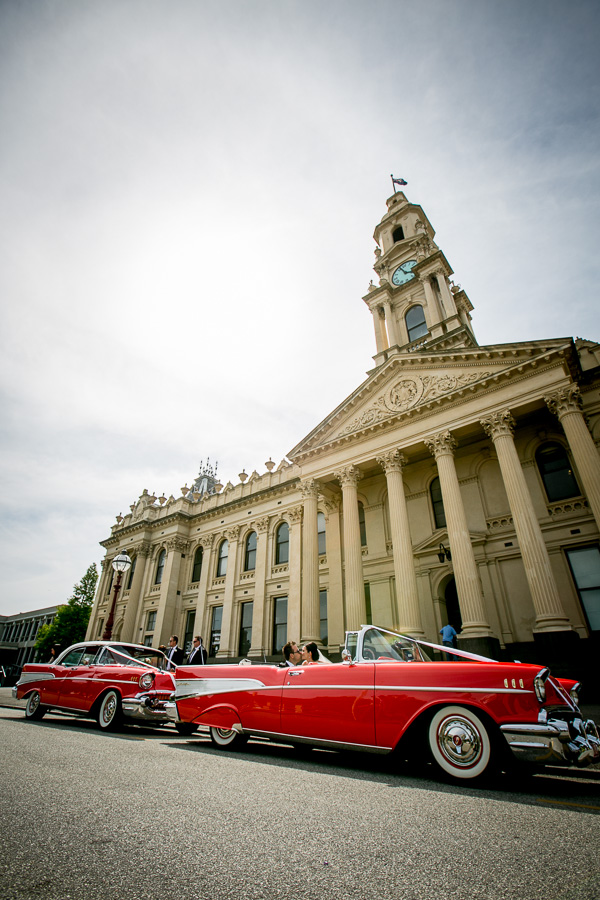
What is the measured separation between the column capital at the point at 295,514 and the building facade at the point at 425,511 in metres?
0.11

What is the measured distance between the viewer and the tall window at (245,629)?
23.1m

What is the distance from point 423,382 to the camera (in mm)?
17406

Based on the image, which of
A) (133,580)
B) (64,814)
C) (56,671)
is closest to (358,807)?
(64,814)

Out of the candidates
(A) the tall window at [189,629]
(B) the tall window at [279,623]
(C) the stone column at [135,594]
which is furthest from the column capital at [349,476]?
(C) the stone column at [135,594]

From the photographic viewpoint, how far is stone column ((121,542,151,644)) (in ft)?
91.8

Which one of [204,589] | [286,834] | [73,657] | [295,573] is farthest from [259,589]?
[286,834]

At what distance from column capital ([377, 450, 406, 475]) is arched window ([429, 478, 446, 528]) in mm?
2334

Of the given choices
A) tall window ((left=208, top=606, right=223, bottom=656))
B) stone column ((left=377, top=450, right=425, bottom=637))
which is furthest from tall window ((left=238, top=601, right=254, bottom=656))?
stone column ((left=377, top=450, right=425, bottom=637))

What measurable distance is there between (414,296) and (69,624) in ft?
140

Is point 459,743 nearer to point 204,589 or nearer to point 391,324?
point 391,324

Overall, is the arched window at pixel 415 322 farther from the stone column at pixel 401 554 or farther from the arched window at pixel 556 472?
the arched window at pixel 556 472

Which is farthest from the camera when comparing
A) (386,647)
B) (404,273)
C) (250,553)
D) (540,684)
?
(404,273)

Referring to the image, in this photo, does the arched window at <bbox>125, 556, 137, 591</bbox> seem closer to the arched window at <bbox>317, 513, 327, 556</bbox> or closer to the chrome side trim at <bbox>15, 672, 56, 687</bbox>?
the arched window at <bbox>317, 513, 327, 556</bbox>

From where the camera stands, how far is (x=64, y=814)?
2.70m
